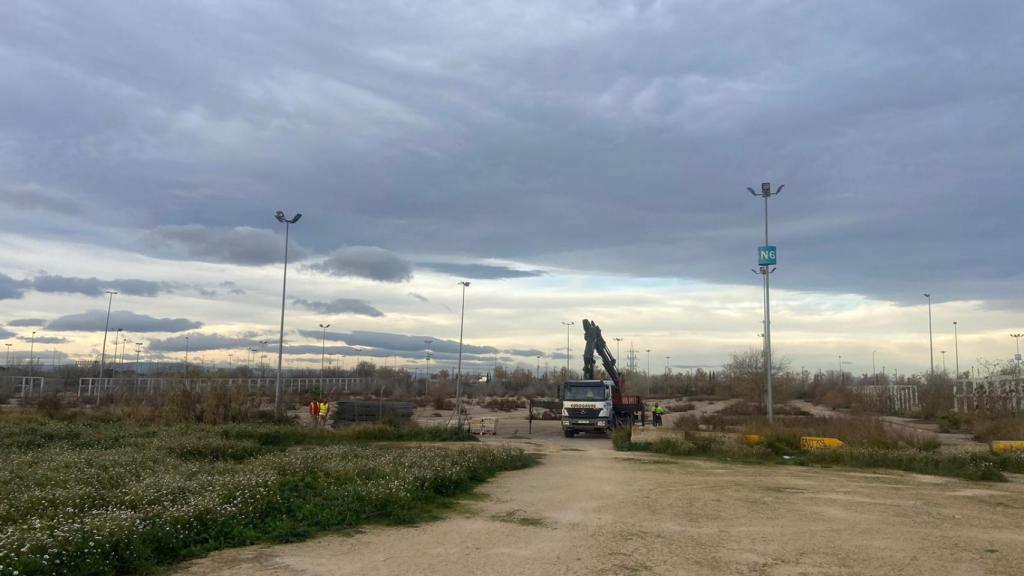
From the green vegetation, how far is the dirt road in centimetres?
78

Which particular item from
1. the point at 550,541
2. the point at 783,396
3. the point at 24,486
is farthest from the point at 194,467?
the point at 783,396

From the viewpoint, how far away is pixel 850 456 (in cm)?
2331

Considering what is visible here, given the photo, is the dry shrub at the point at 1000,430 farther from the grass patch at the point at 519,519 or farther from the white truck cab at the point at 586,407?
the grass patch at the point at 519,519

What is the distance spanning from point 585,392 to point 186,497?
26.1m

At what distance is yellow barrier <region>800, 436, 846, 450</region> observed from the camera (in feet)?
84.9

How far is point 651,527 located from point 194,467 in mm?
10838

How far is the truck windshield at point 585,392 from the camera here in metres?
36.6

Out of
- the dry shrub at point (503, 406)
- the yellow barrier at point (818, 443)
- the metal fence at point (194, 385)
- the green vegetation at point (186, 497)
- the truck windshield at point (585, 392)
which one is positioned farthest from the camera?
the dry shrub at point (503, 406)

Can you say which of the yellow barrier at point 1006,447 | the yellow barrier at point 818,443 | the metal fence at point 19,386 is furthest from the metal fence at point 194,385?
the yellow barrier at point 1006,447

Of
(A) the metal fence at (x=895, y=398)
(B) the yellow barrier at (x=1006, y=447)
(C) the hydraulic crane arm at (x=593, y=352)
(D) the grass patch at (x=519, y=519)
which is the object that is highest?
(C) the hydraulic crane arm at (x=593, y=352)

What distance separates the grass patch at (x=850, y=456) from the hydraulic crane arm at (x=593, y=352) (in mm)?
12369

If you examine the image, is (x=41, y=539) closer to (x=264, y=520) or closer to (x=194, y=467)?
(x=264, y=520)

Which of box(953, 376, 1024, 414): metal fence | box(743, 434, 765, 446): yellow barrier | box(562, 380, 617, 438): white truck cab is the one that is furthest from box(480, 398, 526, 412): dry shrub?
box(743, 434, 765, 446): yellow barrier

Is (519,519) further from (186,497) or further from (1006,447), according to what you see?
(1006,447)
